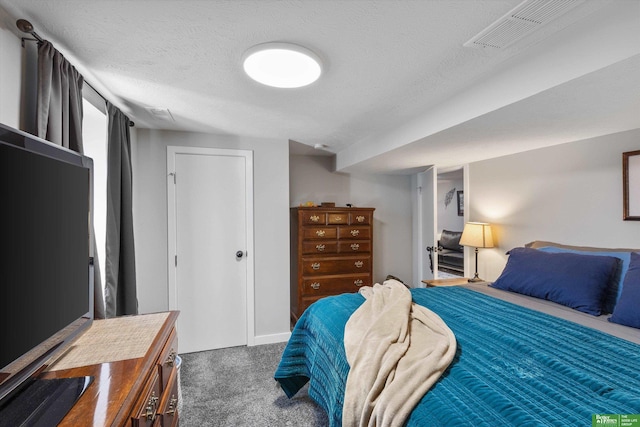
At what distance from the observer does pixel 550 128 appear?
2125mm

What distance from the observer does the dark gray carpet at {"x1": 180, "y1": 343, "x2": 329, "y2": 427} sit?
6.67 feet

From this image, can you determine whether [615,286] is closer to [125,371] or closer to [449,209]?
[449,209]

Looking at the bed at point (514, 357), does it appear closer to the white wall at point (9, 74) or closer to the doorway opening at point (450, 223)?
the doorway opening at point (450, 223)

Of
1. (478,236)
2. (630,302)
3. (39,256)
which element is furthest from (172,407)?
(478,236)

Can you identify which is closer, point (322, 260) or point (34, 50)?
point (34, 50)

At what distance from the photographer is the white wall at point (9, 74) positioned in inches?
48.2

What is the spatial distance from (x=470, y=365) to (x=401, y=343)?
0.29 meters

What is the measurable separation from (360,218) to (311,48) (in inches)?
97.4

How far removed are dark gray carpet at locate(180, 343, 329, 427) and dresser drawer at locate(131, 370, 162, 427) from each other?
110 cm

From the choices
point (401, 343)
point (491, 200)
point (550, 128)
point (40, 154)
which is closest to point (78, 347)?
point (40, 154)

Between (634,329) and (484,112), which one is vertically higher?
(484,112)

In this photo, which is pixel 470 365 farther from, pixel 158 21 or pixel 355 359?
pixel 158 21

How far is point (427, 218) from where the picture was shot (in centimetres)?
378

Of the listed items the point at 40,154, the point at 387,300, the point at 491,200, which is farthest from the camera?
the point at 491,200
